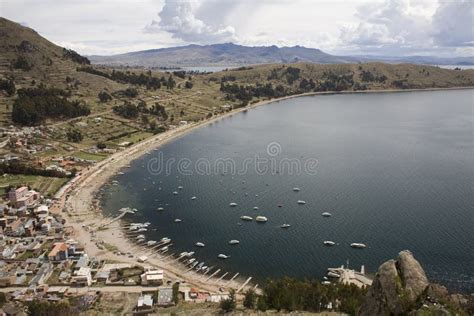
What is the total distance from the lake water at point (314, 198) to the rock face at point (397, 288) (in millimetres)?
37913

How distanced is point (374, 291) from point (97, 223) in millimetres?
59915

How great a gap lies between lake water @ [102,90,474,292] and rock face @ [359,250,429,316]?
37913mm

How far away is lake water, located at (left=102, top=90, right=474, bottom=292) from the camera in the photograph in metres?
59.1

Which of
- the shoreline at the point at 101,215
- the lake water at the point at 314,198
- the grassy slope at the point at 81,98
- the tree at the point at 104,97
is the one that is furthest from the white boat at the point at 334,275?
the tree at the point at 104,97

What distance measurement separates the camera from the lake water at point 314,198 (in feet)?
194

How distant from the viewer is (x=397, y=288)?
16812 mm

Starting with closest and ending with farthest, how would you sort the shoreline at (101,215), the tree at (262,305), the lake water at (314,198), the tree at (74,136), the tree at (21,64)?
the tree at (262,305) → the shoreline at (101,215) → the lake water at (314,198) → the tree at (74,136) → the tree at (21,64)

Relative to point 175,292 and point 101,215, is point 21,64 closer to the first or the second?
point 101,215

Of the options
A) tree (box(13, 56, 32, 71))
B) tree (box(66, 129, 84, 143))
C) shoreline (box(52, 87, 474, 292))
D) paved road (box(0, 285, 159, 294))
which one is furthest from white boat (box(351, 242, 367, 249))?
tree (box(13, 56, 32, 71))

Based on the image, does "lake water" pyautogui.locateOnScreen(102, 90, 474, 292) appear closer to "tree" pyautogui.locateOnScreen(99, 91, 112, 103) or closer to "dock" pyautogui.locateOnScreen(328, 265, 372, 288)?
"dock" pyautogui.locateOnScreen(328, 265, 372, 288)

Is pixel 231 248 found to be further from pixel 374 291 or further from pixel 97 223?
pixel 374 291

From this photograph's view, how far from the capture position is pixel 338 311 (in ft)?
139

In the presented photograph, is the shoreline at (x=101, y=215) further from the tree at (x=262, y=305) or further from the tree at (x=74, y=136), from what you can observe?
the tree at (x=74, y=136)

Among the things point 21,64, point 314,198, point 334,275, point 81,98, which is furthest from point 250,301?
point 21,64
